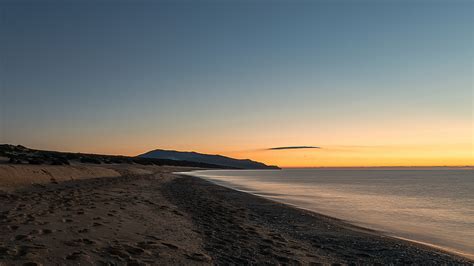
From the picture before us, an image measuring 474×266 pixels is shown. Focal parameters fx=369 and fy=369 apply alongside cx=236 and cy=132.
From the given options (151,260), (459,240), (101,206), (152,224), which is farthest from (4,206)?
(459,240)

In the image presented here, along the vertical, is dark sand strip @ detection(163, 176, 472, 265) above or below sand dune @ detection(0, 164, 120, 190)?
below

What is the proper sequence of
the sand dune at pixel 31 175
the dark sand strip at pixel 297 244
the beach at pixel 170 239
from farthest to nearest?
the sand dune at pixel 31 175 < the dark sand strip at pixel 297 244 < the beach at pixel 170 239

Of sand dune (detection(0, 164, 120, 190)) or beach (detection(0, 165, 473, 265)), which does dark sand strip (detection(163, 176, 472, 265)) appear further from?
sand dune (detection(0, 164, 120, 190))

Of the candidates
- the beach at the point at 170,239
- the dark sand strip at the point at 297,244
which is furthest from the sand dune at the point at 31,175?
the dark sand strip at the point at 297,244

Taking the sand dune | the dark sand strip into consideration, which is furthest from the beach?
the sand dune

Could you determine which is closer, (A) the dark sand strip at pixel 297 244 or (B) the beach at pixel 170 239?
(B) the beach at pixel 170 239

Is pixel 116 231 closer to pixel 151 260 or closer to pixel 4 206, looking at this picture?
pixel 151 260

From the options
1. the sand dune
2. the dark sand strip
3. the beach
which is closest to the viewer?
the beach

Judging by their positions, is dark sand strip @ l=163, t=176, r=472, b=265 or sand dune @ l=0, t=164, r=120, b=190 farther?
sand dune @ l=0, t=164, r=120, b=190

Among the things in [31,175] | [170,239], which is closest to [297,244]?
[170,239]

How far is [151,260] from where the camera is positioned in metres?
8.50

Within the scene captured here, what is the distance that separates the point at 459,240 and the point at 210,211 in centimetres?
A: 1112

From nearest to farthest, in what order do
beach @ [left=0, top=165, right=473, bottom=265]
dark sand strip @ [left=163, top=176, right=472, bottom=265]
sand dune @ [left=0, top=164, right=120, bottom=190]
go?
1. beach @ [left=0, top=165, right=473, bottom=265]
2. dark sand strip @ [left=163, top=176, right=472, bottom=265]
3. sand dune @ [left=0, top=164, right=120, bottom=190]

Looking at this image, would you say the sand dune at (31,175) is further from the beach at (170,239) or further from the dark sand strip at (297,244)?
the dark sand strip at (297,244)
